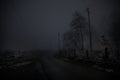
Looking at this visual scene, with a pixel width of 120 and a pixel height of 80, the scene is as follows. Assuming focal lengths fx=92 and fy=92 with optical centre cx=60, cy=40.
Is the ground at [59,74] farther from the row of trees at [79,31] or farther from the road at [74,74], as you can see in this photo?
the row of trees at [79,31]

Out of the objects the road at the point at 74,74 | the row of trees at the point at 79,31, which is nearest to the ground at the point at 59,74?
the road at the point at 74,74

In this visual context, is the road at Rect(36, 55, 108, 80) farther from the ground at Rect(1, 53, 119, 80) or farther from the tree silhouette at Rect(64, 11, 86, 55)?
the tree silhouette at Rect(64, 11, 86, 55)

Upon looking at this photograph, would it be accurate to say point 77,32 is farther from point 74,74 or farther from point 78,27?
point 74,74

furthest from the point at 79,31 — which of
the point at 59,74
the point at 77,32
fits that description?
the point at 59,74

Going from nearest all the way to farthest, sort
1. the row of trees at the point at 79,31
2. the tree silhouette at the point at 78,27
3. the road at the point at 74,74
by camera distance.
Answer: the road at the point at 74,74 → the row of trees at the point at 79,31 → the tree silhouette at the point at 78,27

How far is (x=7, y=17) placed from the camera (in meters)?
6.24

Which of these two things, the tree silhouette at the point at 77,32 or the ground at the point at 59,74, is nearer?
the ground at the point at 59,74

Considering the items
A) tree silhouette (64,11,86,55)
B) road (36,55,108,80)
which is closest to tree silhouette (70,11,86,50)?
tree silhouette (64,11,86,55)

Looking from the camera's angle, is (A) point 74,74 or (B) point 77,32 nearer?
(A) point 74,74

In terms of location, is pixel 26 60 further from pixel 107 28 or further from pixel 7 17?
pixel 107 28

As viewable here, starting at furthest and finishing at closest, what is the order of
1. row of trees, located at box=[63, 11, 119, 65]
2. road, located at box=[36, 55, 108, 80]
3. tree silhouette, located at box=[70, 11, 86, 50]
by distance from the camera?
1. tree silhouette, located at box=[70, 11, 86, 50]
2. row of trees, located at box=[63, 11, 119, 65]
3. road, located at box=[36, 55, 108, 80]

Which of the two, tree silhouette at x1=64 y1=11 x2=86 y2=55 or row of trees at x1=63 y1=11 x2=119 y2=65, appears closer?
row of trees at x1=63 y1=11 x2=119 y2=65

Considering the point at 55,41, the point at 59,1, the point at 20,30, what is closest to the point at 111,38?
the point at 55,41

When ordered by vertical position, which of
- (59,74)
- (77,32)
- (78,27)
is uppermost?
(78,27)
